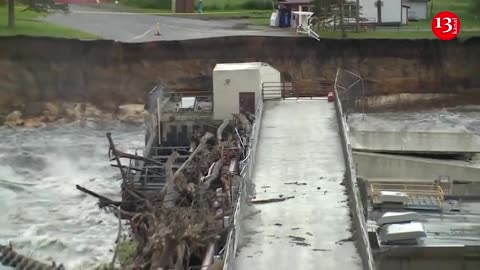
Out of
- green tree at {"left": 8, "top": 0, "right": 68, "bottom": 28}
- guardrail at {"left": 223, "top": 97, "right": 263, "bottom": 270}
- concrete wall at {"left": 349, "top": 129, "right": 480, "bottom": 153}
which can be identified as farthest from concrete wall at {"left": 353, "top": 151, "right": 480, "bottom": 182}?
green tree at {"left": 8, "top": 0, "right": 68, "bottom": 28}

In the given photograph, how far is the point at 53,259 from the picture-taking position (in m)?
24.5

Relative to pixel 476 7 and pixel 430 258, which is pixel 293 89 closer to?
pixel 430 258

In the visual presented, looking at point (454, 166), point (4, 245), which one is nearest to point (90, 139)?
point (4, 245)

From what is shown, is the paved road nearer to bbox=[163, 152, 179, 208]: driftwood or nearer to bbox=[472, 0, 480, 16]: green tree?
bbox=[472, 0, 480, 16]: green tree

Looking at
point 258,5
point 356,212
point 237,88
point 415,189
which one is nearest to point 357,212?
point 356,212

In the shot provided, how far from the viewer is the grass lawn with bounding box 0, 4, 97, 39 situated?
5141cm

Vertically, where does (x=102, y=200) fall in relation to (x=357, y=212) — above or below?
below

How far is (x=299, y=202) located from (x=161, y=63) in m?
33.1

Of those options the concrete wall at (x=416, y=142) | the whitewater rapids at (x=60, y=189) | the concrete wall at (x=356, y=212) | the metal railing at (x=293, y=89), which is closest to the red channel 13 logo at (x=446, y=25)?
the metal railing at (x=293, y=89)

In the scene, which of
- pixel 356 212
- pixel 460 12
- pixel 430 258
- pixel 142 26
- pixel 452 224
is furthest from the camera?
pixel 460 12

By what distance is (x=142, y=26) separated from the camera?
189 feet

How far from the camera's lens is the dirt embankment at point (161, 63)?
50188mm

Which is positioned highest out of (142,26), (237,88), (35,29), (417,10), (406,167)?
(417,10)

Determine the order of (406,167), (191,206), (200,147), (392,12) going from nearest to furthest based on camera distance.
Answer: (191,206)
(200,147)
(406,167)
(392,12)
